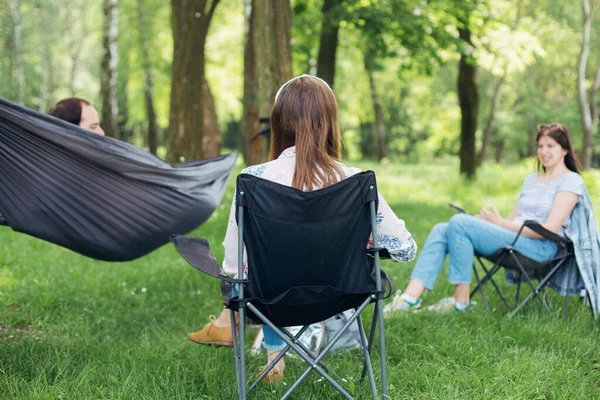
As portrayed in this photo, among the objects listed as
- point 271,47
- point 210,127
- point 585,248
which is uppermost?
point 271,47

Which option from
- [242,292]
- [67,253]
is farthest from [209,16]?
[242,292]

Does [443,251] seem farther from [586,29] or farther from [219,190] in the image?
[586,29]

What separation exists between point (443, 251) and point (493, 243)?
0.97 feet

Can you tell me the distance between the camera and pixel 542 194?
404cm

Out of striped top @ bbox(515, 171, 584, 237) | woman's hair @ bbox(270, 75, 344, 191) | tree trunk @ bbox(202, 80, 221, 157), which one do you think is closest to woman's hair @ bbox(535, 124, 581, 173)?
striped top @ bbox(515, 171, 584, 237)

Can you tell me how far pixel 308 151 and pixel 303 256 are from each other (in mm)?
384

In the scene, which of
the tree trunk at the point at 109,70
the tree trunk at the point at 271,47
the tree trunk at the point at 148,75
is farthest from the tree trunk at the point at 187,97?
the tree trunk at the point at 148,75

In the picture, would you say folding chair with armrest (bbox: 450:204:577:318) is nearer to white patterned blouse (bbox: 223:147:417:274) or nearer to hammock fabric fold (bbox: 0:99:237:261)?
white patterned blouse (bbox: 223:147:417:274)

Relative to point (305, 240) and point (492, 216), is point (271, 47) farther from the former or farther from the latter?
point (305, 240)

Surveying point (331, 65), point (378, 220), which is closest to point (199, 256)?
point (378, 220)

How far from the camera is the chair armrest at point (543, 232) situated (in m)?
3.60

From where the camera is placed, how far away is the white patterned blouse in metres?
2.45

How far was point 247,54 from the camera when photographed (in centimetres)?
1129

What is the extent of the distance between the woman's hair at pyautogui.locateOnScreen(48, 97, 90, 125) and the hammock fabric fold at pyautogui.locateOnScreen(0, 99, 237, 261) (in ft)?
1.82
